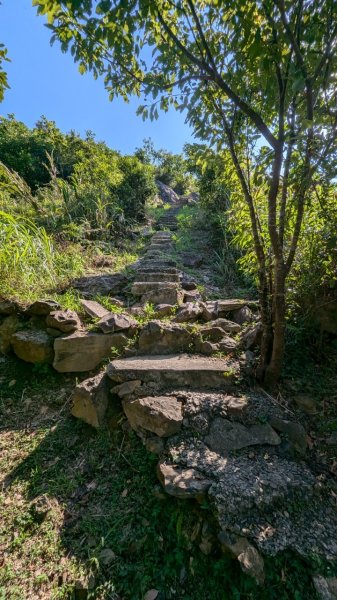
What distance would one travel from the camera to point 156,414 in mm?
1529

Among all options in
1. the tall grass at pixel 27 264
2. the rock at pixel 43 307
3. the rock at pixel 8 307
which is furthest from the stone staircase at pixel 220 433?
the tall grass at pixel 27 264

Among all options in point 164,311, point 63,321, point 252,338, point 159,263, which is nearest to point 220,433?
point 252,338

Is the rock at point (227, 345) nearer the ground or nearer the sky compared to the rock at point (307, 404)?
nearer the sky

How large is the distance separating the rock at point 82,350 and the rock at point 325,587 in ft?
5.18

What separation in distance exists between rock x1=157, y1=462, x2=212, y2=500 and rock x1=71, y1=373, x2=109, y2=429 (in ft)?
1.86

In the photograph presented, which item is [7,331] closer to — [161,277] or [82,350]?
[82,350]

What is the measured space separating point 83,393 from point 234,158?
1.76 metres

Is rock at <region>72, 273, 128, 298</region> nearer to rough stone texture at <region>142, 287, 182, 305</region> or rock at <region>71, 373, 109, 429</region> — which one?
rough stone texture at <region>142, 287, 182, 305</region>

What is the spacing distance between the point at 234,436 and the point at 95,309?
1.50 meters

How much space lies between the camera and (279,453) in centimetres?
147

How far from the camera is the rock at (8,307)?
231cm

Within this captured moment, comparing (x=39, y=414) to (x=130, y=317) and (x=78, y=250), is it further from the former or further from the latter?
(x=78, y=250)

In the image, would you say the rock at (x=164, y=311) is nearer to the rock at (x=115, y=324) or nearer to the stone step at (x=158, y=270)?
the rock at (x=115, y=324)

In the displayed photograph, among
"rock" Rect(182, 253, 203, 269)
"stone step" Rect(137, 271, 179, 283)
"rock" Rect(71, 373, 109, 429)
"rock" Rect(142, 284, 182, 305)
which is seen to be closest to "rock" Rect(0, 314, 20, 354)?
"rock" Rect(71, 373, 109, 429)
